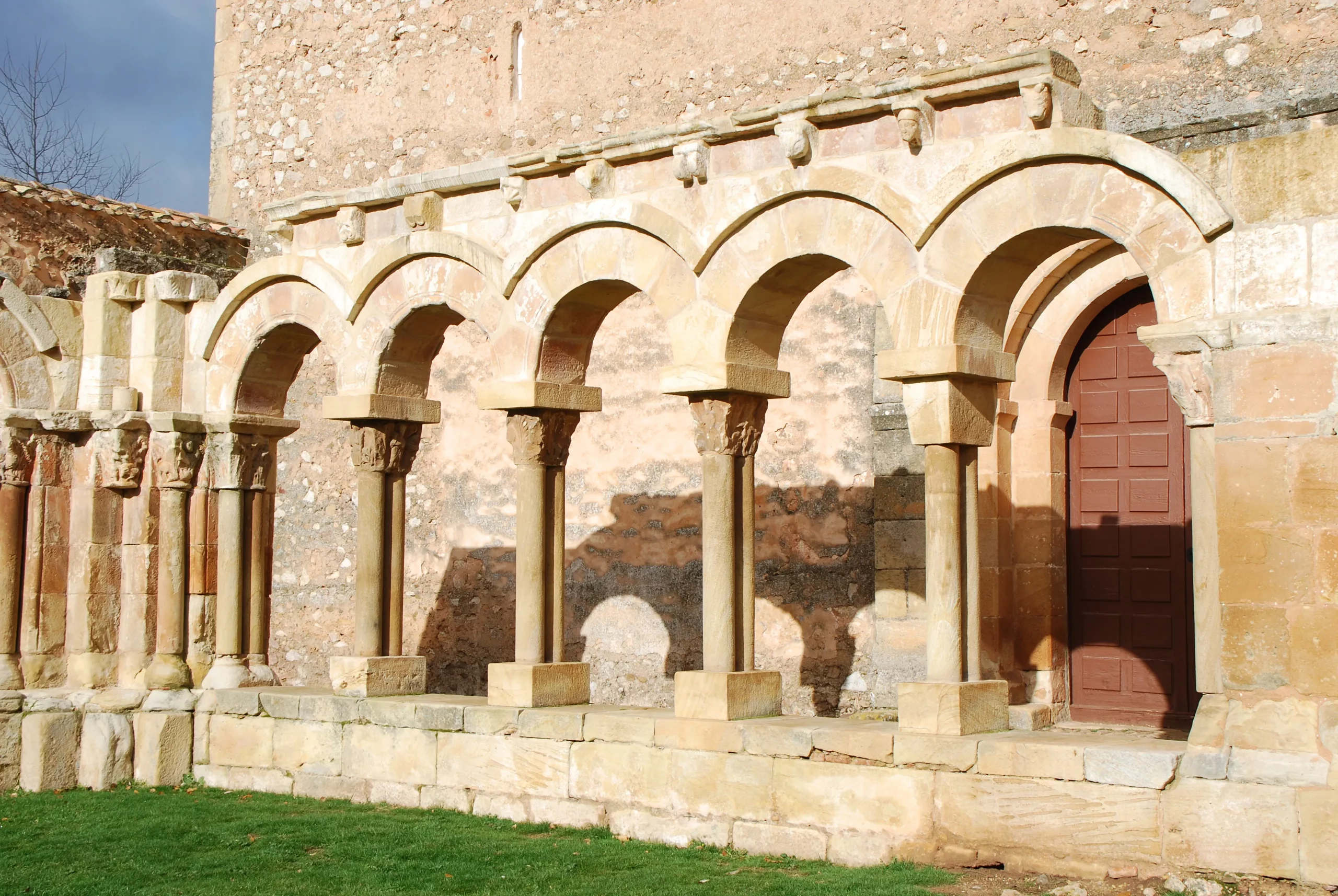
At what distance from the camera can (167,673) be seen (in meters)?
9.69

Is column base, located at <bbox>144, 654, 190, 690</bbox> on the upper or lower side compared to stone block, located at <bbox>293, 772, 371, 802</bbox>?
upper

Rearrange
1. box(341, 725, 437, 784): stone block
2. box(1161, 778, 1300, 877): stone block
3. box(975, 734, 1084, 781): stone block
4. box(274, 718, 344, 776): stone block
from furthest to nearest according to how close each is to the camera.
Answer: box(274, 718, 344, 776): stone block → box(341, 725, 437, 784): stone block → box(975, 734, 1084, 781): stone block → box(1161, 778, 1300, 877): stone block

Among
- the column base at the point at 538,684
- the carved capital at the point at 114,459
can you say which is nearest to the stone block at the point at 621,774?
the column base at the point at 538,684

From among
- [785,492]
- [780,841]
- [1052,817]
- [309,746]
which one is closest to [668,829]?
[780,841]

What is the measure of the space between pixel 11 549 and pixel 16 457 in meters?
0.58

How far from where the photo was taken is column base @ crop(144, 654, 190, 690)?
9.67 m

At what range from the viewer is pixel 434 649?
12.9 metres

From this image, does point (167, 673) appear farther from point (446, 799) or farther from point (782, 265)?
point (782, 265)

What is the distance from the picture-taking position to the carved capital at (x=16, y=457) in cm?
962

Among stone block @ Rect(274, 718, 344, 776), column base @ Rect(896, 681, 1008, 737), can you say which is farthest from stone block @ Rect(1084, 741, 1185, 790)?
stone block @ Rect(274, 718, 344, 776)

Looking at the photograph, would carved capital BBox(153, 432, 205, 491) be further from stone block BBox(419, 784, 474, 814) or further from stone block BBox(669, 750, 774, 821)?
stone block BBox(669, 750, 774, 821)

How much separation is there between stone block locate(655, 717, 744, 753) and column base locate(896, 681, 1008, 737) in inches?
34.4

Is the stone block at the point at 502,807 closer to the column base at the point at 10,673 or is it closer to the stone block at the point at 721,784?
the stone block at the point at 721,784

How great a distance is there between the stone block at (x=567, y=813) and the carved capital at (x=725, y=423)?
75.9 inches
